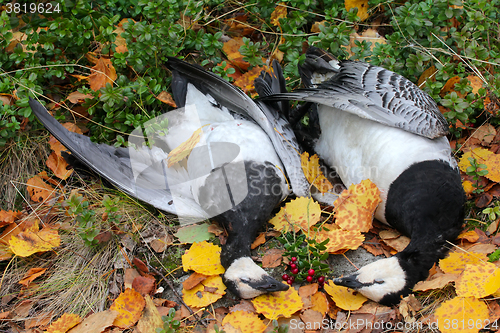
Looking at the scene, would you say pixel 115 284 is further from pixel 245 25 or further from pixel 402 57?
pixel 402 57

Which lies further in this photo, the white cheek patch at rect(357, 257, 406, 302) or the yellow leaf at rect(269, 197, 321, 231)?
the yellow leaf at rect(269, 197, 321, 231)

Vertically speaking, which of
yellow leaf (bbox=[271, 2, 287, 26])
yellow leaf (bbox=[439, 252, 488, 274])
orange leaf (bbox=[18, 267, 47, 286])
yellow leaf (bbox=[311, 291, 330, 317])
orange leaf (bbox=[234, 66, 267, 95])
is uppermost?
yellow leaf (bbox=[271, 2, 287, 26])

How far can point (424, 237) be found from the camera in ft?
8.50

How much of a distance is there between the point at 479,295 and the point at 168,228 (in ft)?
6.90

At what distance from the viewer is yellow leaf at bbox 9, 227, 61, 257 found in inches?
116

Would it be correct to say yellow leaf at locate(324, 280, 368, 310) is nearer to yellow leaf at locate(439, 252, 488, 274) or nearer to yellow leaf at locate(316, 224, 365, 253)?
yellow leaf at locate(316, 224, 365, 253)

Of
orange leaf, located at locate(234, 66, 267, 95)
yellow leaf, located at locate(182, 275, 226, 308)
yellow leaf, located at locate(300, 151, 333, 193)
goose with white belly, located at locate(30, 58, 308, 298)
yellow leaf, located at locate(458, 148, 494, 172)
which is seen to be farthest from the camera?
orange leaf, located at locate(234, 66, 267, 95)

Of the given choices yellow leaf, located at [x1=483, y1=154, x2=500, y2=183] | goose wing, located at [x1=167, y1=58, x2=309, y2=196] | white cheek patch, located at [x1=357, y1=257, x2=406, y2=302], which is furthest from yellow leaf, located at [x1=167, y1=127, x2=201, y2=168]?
yellow leaf, located at [x1=483, y1=154, x2=500, y2=183]

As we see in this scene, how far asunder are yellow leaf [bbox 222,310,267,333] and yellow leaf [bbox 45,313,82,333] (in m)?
0.95

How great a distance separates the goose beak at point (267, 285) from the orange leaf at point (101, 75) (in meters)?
2.28

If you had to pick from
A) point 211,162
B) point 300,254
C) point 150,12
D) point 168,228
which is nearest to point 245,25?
point 150,12

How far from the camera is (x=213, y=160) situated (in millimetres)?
3213

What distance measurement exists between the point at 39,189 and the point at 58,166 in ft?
0.81

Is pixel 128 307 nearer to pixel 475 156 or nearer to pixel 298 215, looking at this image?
pixel 298 215
